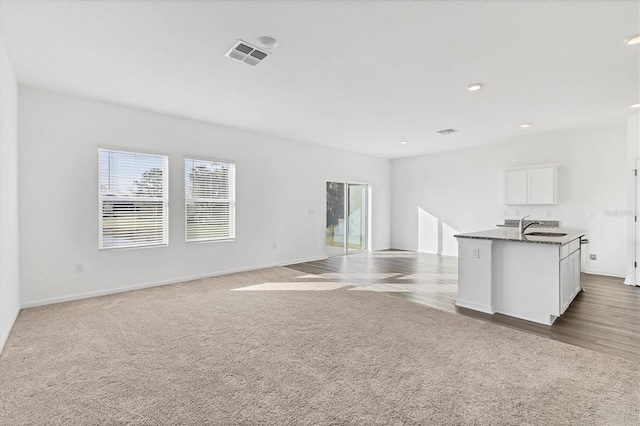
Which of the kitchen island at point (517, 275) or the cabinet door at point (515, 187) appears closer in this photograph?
the kitchen island at point (517, 275)

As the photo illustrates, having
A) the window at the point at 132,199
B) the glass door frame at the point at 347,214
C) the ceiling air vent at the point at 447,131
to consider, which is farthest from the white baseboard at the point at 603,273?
the window at the point at 132,199

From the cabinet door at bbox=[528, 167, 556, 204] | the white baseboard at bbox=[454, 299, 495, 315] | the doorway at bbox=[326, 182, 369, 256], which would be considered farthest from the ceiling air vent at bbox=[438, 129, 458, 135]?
the white baseboard at bbox=[454, 299, 495, 315]

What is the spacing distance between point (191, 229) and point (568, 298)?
5.72 meters

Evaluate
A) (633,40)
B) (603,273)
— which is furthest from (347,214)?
(633,40)

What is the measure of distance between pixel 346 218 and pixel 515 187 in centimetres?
407

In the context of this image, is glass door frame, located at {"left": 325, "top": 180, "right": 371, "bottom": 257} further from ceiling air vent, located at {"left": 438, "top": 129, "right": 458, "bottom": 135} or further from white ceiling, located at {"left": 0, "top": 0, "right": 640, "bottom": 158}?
white ceiling, located at {"left": 0, "top": 0, "right": 640, "bottom": 158}

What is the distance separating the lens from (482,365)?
95.6 inches

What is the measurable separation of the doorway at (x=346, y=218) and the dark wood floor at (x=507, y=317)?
0.56m

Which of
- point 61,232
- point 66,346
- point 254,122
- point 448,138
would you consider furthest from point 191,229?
point 448,138

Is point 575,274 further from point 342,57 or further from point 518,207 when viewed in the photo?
point 342,57

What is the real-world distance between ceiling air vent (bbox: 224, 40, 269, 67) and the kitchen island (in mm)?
3209

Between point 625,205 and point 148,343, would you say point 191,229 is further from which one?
point 625,205

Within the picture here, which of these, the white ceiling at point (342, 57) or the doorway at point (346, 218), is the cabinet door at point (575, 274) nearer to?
the white ceiling at point (342, 57)

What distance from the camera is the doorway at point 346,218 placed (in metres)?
8.05
